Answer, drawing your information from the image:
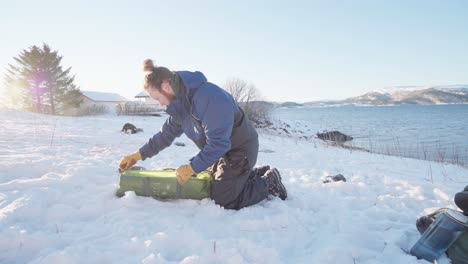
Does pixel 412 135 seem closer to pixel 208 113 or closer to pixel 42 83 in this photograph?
pixel 208 113

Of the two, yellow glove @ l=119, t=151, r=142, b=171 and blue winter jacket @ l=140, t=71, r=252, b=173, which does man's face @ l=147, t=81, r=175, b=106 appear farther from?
yellow glove @ l=119, t=151, r=142, b=171

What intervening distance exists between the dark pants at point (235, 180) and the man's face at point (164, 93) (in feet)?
2.92

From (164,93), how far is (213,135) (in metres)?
0.70

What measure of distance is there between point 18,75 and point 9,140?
3229 cm

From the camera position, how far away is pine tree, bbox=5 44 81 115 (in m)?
31.8

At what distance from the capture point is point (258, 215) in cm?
306

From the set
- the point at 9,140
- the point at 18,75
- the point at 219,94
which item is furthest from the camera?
the point at 18,75

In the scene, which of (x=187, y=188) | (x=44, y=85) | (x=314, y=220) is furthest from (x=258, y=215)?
(x=44, y=85)

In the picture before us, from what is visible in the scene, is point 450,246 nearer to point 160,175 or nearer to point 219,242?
point 219,242

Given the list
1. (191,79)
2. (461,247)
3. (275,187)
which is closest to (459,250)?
(461,247)

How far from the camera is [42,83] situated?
32.9m

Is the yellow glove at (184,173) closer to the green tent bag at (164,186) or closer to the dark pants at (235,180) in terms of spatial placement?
the green tent bag at (164,186)

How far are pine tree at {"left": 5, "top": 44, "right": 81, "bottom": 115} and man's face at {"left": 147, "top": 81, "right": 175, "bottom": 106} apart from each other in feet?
114

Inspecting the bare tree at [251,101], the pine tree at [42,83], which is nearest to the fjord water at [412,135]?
the bare tree at [251,101]
